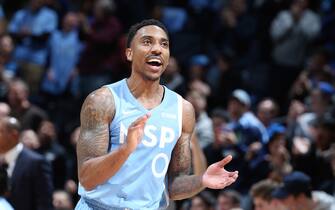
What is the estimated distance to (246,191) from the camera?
34.4 feet

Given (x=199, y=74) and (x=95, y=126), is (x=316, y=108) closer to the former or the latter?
(x=199, y=74)

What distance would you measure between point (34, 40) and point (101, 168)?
9.19 meters

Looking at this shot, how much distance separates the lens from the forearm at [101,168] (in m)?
5.46

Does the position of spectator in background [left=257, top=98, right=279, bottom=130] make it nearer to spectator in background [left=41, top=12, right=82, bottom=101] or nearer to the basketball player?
spectator in background [left=41, top=12, right=82, bottom=101]

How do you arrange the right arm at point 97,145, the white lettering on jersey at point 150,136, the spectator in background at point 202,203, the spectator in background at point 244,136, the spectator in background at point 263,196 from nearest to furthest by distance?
the right arm at point 97,145 → the white lettering on jersey at point 150,136 → the spectator in background at point 263,196 → the spectator in background at point 202,203 → the spectator in background at point 244,136

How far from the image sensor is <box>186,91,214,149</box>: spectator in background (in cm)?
1188

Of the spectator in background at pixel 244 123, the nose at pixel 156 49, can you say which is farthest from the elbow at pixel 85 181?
the spectator in background at pixel 244 123

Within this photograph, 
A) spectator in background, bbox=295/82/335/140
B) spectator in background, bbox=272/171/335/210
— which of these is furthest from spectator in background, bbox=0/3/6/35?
spectator in background, bbox=272/171/335/210

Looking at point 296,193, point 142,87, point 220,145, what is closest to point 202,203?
point 220,145

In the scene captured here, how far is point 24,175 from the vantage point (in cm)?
870

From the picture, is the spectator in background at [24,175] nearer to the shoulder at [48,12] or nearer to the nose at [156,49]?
the nose at [156,49]

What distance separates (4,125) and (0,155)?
11.9 inches

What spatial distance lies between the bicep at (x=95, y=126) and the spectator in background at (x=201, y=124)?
5849mm

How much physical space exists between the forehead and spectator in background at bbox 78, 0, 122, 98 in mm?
7940
